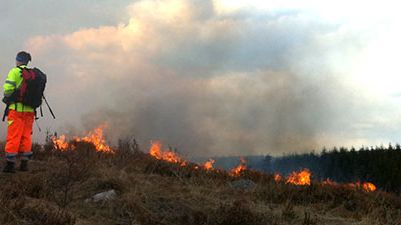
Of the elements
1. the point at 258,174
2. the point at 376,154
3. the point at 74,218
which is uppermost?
the point at 376,154

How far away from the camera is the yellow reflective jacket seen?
9.00 meters

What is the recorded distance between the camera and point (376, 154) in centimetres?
6762

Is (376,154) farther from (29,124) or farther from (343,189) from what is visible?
(29,124)

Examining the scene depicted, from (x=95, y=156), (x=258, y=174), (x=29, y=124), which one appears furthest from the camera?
(x=258, y=174)

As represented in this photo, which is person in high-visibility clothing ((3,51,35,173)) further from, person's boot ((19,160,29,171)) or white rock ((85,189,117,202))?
white rock ((85,189,117,202))

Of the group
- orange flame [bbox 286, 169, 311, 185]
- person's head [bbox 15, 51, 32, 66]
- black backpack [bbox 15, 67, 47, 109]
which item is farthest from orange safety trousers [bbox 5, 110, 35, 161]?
orange flame [bbox 286, 169, 311, 185]

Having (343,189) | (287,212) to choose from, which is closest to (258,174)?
(343,189)

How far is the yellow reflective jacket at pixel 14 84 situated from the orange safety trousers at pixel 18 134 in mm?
99

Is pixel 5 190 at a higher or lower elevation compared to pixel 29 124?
lower

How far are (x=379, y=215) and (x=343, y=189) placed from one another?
7.70 ft

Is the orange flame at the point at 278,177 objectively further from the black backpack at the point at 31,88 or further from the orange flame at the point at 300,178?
the black backpack at the point at 31,88

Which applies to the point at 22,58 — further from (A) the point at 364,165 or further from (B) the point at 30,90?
(A) the point at 364,165

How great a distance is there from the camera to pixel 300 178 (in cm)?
1353

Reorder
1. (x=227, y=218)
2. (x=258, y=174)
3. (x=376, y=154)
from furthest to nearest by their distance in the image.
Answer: (x=376, y=154), (x=258, y=174), (x=227, y=218)
